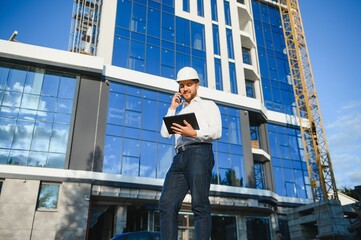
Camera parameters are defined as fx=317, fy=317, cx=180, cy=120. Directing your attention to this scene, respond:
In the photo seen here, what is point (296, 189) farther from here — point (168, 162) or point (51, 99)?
point (51, 99)

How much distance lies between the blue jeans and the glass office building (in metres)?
16.1

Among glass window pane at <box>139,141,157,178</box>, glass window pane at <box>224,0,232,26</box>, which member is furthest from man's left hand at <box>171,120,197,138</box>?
glass window pane at <box>224,0,232,26</box>

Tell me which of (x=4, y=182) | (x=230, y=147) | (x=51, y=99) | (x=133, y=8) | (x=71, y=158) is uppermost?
(x=133, y=8)

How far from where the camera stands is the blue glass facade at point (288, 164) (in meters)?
27.0

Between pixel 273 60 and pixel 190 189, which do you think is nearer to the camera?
pixel 190 189

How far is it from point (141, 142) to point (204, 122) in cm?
1770

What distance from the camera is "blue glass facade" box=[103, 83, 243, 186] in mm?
19623

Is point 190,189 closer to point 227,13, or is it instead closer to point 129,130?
point 129,130

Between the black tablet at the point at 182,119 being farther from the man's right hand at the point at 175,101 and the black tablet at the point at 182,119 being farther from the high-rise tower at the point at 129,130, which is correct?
the high-rise tower at the point at 129,130

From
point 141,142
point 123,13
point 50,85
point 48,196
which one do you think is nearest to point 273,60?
point 123,13

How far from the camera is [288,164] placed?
91.6 feet

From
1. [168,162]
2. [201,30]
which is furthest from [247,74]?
[168,162]

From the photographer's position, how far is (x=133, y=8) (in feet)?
78.8

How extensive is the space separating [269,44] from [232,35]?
17.6 feet
